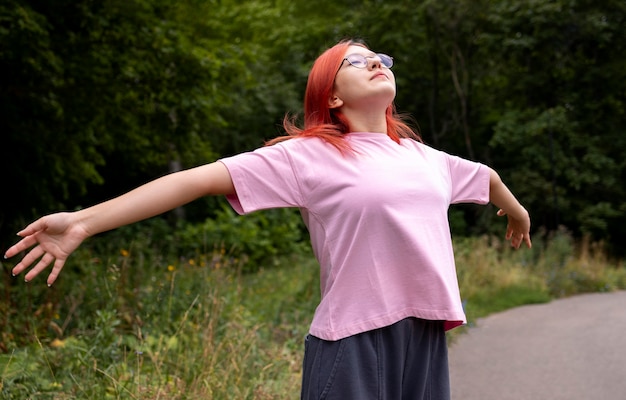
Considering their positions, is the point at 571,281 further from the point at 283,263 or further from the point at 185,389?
the point at 185,389

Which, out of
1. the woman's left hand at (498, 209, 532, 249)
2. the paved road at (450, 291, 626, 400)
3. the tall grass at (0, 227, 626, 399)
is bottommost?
the paved road at (450, 291, 626, 400)

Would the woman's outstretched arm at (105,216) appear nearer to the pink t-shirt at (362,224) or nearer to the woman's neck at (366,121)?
the pink t-shirt at (362,224)

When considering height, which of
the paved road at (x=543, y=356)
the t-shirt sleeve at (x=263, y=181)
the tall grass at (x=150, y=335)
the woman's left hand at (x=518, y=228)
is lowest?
the paved road at (x=543, y=356)

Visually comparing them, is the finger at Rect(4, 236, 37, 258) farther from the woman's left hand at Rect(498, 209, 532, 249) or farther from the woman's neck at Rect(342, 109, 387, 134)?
the woman's left hand at Rect(498, 209, 532, 249)

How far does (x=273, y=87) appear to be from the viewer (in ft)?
60.1

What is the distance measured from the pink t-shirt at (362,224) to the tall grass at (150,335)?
1533 mm

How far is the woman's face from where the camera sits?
8.04 ft

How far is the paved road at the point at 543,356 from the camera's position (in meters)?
5.45

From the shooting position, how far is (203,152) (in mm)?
10500

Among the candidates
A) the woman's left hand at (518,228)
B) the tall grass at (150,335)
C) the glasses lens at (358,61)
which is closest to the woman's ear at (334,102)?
the glasses lens at (358,61)

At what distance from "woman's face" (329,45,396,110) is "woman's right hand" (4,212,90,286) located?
98cm

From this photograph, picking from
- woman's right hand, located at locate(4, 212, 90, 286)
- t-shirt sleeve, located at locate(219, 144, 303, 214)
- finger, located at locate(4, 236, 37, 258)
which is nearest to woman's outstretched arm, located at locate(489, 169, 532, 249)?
t-shirt sleeve, located at locate(219, 144, 303, 214)

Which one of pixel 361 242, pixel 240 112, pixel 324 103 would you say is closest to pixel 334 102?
pixel 324 103

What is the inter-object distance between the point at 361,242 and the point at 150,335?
3.10 metres
